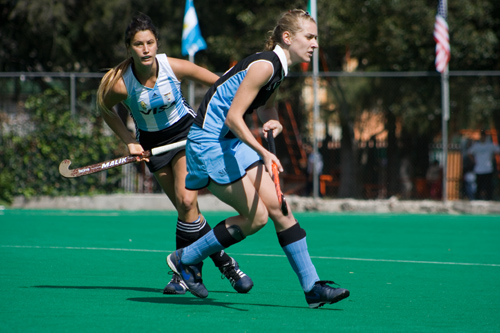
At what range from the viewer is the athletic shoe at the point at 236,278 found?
5.50 metres

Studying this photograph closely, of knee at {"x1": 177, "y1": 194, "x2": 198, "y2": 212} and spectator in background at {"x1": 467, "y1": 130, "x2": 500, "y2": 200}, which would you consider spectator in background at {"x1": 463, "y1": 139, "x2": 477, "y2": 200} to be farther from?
knee at {"x1": 177, "y1": 194, "x2": 198, "y2": 212}

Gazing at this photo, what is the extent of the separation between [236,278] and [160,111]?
1316mm

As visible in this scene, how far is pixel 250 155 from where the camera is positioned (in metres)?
4.89

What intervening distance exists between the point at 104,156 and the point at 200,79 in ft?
32.9

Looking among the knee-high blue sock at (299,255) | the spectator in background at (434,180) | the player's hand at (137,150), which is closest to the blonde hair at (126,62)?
the player's hand at (137,150)

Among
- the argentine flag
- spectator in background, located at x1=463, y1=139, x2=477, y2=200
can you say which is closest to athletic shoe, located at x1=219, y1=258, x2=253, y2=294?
the argentine flag

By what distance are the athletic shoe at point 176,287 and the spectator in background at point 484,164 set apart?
11155 mm

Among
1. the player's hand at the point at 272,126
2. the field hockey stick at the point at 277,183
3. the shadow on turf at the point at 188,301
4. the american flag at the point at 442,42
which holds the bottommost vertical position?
the shadow on turf at the point at 188,301

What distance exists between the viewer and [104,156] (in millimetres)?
15445

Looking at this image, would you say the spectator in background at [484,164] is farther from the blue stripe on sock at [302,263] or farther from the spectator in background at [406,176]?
the blue stripe on sock at [302,263]

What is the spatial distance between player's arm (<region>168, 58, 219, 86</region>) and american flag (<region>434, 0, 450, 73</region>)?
391 inches

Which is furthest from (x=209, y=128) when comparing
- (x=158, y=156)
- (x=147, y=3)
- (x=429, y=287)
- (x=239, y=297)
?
(x=147, y=3)

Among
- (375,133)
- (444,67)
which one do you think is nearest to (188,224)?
(444,67)

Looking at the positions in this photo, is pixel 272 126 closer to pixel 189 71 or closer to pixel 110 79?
pixel 189 71
